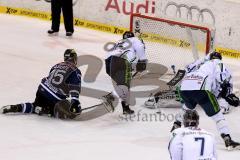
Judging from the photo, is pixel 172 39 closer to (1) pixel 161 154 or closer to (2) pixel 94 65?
(2) pixel 94 65

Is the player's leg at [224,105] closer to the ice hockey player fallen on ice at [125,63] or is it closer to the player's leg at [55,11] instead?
the ice hockey player fallen on ice at [125,63]

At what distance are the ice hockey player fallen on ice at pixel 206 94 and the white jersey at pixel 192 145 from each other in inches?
83.1

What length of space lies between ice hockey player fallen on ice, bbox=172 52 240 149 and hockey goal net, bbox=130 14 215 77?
1615 mm

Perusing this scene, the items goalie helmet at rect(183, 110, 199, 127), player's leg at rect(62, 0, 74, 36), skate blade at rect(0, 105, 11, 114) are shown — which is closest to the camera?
goalie helmet at rect(183, 110, 199, 127)

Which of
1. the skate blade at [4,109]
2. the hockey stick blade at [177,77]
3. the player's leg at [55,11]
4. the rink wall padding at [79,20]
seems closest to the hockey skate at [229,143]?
the hockey stick blade at [177,77]

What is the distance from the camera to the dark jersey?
801cm

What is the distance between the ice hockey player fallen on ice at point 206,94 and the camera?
719cm

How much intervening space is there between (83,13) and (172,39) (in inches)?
154

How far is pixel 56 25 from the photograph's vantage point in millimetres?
12641

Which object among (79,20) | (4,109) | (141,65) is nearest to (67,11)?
(79,20)

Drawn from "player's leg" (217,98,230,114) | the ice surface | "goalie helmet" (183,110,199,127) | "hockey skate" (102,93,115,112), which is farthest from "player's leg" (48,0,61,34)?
"goalie helmet" (183,110,199,127)

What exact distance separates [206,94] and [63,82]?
1.77 meters

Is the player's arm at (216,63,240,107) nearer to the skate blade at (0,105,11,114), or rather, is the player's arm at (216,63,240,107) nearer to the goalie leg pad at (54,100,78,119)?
the goalie leg pad at (54,100,78,119)

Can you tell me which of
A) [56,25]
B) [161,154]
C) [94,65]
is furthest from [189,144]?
[56,25]
